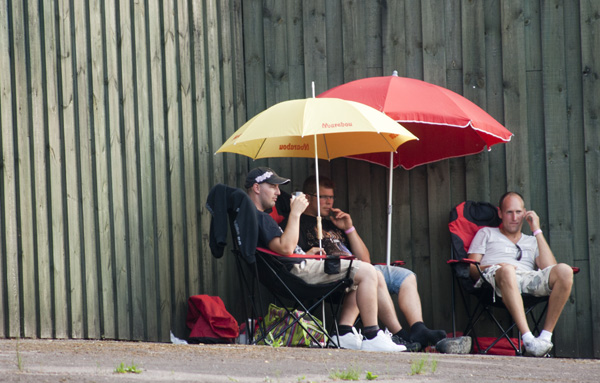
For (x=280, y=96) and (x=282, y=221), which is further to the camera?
(x=280, y=96)

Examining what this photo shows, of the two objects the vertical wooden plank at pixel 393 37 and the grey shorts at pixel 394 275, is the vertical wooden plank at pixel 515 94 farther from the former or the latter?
the grey shorts at pixel 394 275

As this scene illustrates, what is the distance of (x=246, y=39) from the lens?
6.21 meters

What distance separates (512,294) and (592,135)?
1483 millimetres

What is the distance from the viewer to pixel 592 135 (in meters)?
5.86

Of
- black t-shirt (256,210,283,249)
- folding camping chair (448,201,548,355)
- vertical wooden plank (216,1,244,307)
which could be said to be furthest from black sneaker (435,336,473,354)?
vertical wooden plank (216,1,244,307)

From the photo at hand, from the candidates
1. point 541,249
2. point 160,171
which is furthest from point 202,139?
point 541,249

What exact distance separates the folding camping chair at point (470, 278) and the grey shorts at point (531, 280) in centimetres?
4

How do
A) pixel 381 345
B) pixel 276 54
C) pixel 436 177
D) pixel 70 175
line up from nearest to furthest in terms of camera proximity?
1. pixel 70 175
2. pixel 381 345
3. pixel 436 177
4. pixel 276 54

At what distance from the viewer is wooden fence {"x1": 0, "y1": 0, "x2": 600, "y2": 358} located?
439cm

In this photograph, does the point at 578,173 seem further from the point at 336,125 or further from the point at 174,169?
the point at 174,169

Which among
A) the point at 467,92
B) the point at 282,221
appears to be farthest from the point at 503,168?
the point at 282,221

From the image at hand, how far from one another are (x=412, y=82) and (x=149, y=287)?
7.35 feet

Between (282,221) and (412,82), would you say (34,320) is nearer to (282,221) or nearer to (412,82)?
(282,221)

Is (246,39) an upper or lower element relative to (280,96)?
upper
